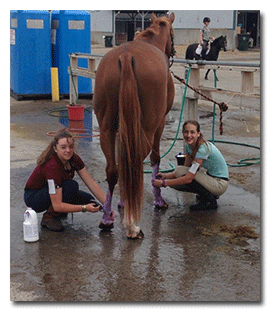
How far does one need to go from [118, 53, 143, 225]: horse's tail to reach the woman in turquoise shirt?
876 millimetres

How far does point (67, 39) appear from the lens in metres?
11.4

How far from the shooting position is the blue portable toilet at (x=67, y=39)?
1136 centimetres

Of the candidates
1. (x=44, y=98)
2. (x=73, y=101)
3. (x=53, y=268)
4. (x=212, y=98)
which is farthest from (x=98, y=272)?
(x=44, y=98)

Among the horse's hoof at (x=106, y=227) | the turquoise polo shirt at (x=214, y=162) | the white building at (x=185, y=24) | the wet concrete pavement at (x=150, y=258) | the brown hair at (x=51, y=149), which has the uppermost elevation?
the white building at (x=185, y=24)

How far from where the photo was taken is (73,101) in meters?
10.6

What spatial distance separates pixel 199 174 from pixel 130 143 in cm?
124

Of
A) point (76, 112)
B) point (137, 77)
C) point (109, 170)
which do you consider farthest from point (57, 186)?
point (76, 112)

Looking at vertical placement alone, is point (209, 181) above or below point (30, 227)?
above

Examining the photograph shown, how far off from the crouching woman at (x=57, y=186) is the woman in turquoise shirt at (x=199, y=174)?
795 millimetres

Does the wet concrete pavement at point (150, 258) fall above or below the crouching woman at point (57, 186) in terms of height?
below

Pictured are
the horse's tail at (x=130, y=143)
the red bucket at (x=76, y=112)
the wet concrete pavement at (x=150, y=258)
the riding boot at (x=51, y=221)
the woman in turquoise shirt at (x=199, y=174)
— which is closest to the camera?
the wet concrete pavement at (x=150, y=258)

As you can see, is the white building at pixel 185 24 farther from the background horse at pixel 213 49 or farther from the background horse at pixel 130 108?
the background horse at pixel 130 108

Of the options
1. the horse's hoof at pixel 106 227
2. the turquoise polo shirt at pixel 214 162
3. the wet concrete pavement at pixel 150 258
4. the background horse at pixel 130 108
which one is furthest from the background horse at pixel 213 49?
the horse's hoof at pixel 106 227

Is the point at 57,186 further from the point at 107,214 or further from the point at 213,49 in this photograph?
the point at 213,49
